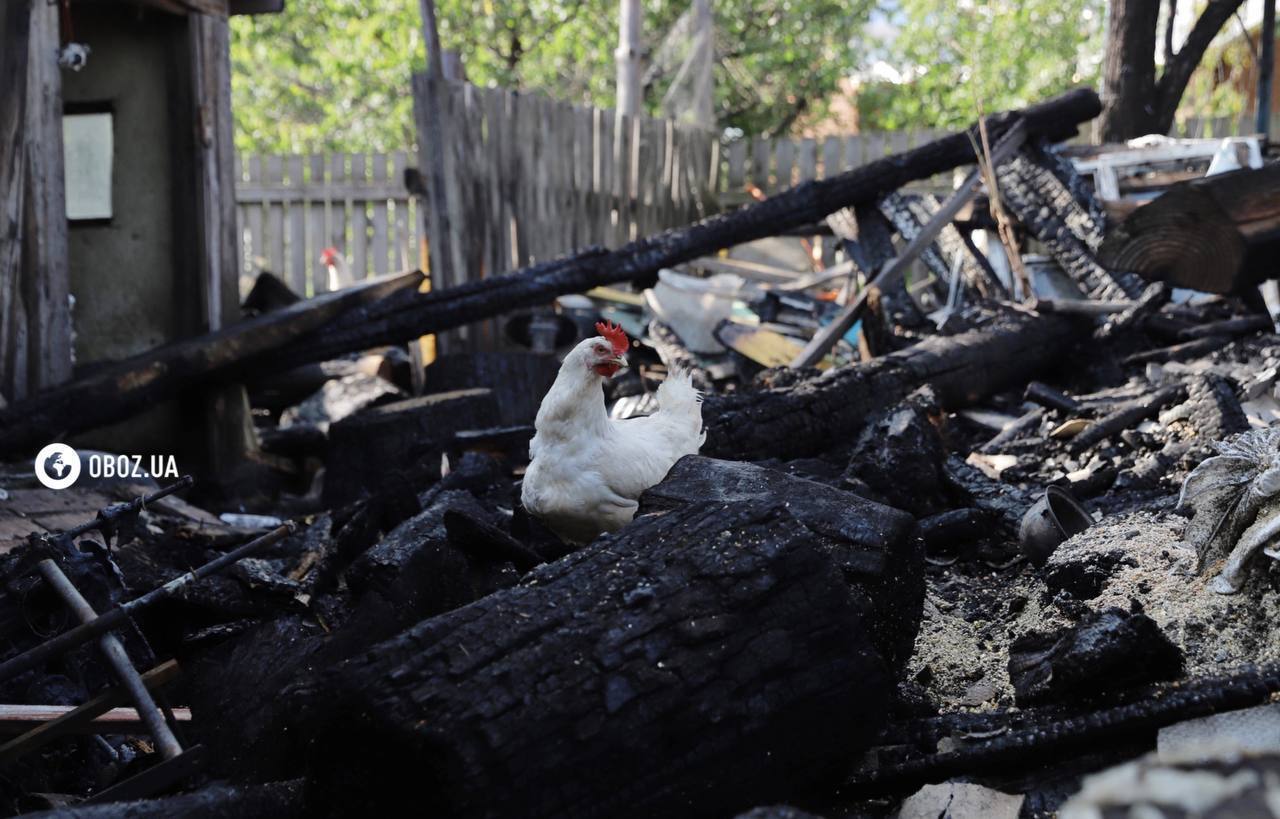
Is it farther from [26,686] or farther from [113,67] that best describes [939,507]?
[113,67]

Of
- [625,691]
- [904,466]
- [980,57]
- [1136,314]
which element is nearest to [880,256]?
[1136,314]

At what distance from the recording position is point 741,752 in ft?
8.29

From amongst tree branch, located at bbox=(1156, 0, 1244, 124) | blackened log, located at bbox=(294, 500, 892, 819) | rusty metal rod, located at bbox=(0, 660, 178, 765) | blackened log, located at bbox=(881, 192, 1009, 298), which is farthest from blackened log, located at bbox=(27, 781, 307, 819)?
tree branch, located at bbox=(1156, 0, 1244, 124)

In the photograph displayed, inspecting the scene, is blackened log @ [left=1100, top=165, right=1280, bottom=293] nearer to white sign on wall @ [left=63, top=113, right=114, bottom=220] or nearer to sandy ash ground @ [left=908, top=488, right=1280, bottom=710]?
sandy ash ground @ [left=908, top=488, right=1280, bottom=710]

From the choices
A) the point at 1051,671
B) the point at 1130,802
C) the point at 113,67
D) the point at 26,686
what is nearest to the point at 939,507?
the point at 1051,671

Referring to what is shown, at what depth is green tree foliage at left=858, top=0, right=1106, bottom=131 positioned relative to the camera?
21422mm

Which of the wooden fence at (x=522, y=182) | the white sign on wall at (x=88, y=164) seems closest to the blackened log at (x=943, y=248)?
the wooden fence at (x=522, y=182)

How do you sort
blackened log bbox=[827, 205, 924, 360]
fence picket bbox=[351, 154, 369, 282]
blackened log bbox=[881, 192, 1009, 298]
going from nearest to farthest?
blackened log bbox=[827, 205, 924, 360] → blackened log bbox=[881, 192, 1009, 298] → fence picket bbox=[351, 154, 369, 282]

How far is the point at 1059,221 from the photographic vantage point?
8.53 meters

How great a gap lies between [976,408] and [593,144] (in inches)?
228

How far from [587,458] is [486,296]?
3.30 metres

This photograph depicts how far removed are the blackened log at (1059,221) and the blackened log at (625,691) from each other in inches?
239

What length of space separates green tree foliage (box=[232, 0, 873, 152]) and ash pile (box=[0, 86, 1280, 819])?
13.2m

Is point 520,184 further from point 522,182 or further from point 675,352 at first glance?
point 675,352
